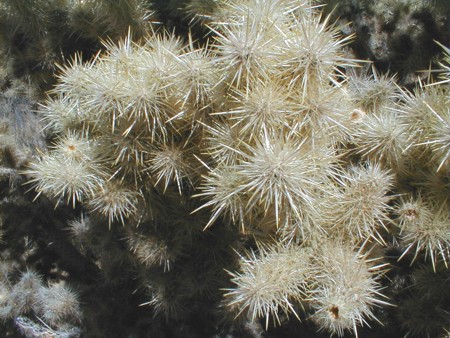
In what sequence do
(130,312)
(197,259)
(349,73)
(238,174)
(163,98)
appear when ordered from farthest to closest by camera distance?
(130,312), (349,73), (197,259), (163,98), (238,174)

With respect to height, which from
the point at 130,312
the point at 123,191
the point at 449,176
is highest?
the point at 449,176

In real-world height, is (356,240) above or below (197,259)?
above

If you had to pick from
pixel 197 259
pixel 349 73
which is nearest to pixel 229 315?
pixel 197 259

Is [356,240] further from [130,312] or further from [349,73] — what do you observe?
[130,312]

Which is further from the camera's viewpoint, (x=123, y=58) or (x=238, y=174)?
(x=123, y=58)

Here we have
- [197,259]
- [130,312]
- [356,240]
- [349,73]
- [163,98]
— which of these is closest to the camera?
[163,98]

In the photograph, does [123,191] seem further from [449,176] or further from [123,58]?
[449,176]
